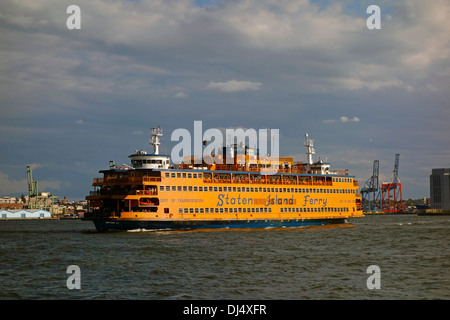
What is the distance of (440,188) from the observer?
187 meters

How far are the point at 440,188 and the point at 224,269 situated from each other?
17547 centimetres

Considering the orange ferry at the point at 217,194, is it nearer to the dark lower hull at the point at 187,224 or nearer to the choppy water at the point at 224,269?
the dark lower hull at the point at 187,224

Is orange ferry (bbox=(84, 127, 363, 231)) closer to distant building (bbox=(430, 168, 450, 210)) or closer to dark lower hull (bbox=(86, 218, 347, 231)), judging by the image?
dark lower hull (bbox=(86, 218, 347, 231))

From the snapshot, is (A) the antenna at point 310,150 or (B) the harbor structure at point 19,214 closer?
(A) the antenna at point 310,150

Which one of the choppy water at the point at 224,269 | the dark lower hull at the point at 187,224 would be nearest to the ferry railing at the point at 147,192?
the dark lower hull at the point at 187,224

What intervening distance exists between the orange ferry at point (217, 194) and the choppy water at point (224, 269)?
11072mm

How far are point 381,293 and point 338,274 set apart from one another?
5.10m

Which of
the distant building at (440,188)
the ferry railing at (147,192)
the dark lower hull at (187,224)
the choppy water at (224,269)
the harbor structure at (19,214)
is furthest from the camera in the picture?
the distant building at (440,188)

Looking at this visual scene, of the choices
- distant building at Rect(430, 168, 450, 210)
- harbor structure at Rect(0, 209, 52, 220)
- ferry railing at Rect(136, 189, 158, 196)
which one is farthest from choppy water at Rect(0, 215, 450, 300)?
harbor structure at Rect(0, 209, 52, 220)

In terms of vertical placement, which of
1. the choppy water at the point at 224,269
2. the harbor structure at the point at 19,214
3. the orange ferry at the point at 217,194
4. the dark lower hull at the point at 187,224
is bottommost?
Result: the harbor structure at the point at 19,214

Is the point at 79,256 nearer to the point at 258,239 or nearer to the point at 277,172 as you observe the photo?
the point at 258,239

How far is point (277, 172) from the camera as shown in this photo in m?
72.2

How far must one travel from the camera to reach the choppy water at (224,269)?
78.0 ft
